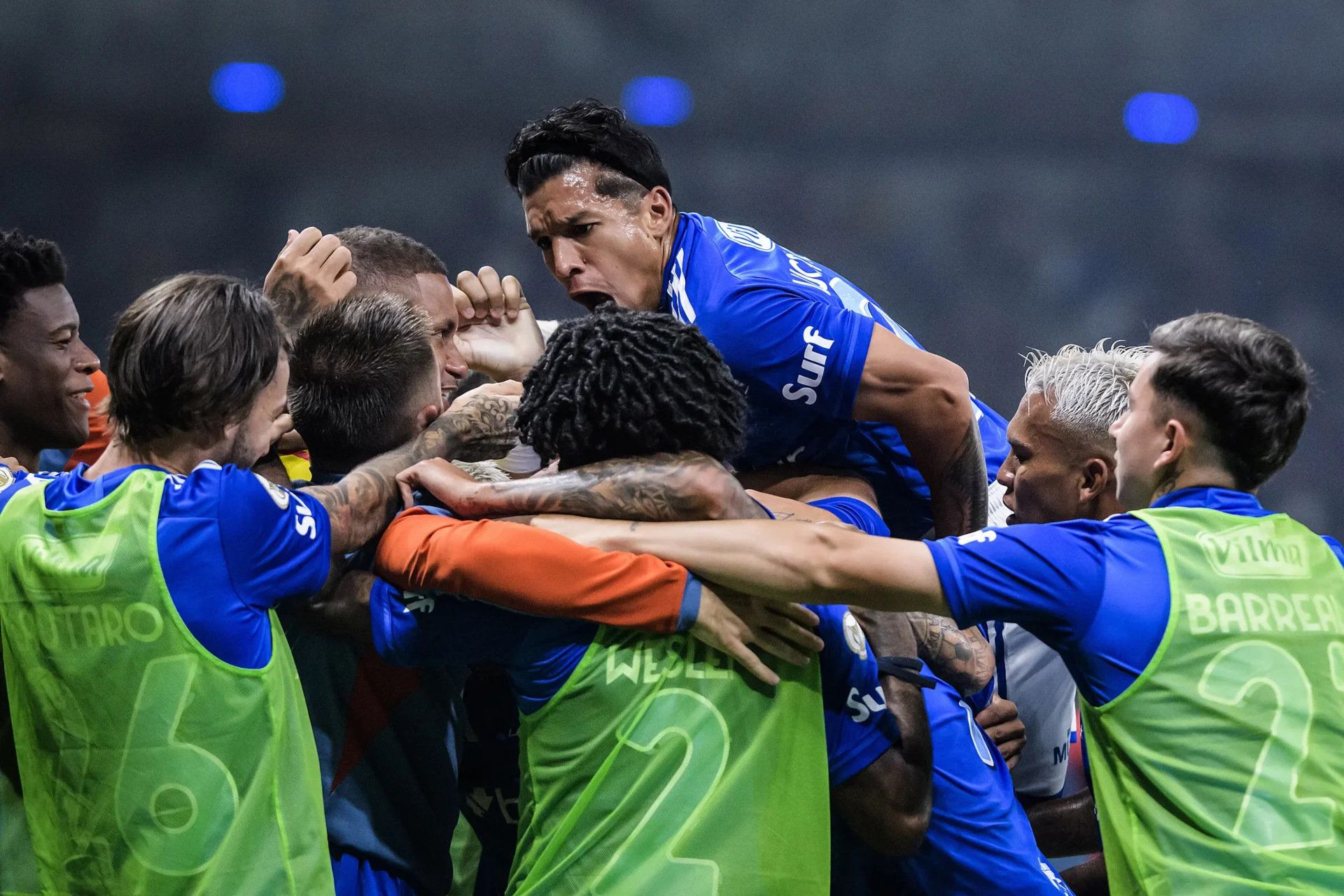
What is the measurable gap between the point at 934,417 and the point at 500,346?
1.19m

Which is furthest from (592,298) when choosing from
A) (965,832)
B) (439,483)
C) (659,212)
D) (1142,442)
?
(965,832)

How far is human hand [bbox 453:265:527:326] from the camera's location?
332 cm

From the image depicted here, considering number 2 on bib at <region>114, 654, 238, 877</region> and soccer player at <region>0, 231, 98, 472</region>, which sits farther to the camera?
soccer player at <region>0, 231, 98, 472</region>

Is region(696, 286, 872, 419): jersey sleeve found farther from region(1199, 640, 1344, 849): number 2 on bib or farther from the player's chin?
region(1199, 640, 1344, 849): number 2 on bib

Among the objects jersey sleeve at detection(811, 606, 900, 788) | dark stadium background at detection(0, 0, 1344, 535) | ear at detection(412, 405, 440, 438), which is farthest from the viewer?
dark stadium background at detection(0, 0, 1344, 535)

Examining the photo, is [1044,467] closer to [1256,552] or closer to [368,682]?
[1256,552]

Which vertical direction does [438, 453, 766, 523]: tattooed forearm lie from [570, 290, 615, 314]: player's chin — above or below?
below

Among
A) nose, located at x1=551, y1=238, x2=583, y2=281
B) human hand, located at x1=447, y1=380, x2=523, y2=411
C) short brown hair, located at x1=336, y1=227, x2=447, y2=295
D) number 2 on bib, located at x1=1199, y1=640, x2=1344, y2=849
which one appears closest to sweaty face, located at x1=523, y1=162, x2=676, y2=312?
nose, located at x1=551, y1=238, x2=583, y2=281

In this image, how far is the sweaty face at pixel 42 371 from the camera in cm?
274

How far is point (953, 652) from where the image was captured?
2.44 m

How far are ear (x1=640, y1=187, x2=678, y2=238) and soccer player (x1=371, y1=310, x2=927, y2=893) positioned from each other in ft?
3.45

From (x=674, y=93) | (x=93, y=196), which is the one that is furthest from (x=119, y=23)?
(x=674, y=93)

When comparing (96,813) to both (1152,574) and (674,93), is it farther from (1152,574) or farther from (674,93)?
(674,93)

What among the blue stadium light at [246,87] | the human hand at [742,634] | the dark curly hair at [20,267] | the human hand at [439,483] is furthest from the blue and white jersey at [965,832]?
the blue stadium light at [246,87]
